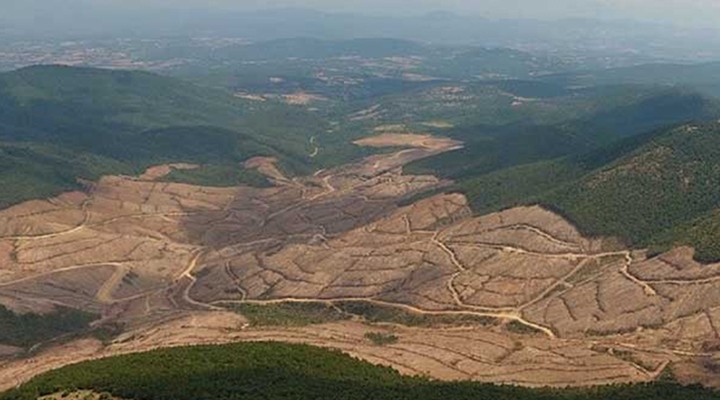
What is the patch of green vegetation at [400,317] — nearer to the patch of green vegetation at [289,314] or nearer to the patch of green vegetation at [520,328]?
the patch of green vegetation at [289,314]

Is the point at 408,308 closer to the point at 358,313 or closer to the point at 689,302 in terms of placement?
the point at 358,313

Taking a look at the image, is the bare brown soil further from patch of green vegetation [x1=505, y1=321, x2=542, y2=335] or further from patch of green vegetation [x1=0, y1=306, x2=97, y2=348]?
patch of green vegetation [x1=0, y1=306, x2=97, y2=348]

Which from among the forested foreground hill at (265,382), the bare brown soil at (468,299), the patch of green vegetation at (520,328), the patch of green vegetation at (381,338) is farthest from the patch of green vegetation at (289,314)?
the forested foreground hill at (265,382)

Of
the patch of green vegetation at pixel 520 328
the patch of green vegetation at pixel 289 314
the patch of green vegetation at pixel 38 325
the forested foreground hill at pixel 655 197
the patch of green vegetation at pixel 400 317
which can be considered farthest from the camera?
the forested foreground hill at pixel 655 197

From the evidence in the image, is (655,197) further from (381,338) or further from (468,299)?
(381,338)

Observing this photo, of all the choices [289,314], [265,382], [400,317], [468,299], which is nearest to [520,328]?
[468,299]

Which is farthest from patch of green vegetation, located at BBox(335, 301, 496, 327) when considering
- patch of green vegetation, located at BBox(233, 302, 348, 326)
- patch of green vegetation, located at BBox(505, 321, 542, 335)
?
patch of green vegetation, located at BBox(505, 321, 542, 335)
